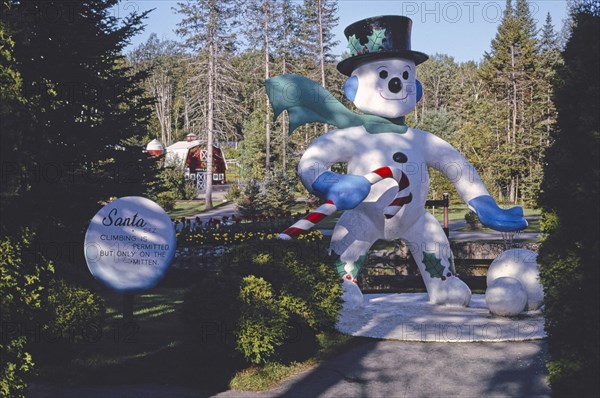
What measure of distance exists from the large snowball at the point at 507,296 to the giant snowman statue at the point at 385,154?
0.82 m

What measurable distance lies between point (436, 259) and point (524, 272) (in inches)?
51.9

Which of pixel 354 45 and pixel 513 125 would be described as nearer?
pixel 354 45

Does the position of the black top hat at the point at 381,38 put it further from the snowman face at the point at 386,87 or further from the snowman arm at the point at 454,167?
the snowman arm at the point at 454,167

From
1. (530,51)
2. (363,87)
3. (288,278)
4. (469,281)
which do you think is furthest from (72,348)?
(530,51)

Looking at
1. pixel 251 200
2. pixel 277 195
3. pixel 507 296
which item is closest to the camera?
pixel 507 296

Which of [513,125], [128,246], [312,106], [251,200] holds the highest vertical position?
[513,125]

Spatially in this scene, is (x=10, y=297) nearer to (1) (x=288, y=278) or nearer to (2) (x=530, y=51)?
(1) (x=288, y=278)

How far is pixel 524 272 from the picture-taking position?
358 inches

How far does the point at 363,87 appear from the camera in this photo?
9523mm

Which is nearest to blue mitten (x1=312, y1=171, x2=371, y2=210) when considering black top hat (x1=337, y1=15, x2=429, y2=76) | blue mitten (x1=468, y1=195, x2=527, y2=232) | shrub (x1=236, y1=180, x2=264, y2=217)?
blue mitten (x1=468, y1=195, x2=527, y2=232)

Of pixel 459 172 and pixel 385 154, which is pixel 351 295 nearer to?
pixel 385 154

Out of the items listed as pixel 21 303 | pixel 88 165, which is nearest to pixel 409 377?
pixel 21 303

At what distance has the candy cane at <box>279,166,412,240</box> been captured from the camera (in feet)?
27.2

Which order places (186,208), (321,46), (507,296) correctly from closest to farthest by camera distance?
(507,296), (186,208), (321,46)
